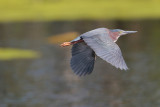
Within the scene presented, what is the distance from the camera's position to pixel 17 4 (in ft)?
62.0

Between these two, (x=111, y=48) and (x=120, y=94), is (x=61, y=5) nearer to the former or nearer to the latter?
(x=120, y=94)

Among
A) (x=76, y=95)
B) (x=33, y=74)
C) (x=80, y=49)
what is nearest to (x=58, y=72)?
(x=33, y=74)

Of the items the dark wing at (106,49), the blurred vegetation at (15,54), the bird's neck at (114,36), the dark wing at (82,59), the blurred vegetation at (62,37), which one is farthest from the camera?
the blurred vegetation at (62,37)

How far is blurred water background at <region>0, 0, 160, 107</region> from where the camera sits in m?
9.52

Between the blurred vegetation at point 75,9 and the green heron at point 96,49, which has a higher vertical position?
the green heron at point 96,49

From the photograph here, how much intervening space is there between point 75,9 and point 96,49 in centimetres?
1437

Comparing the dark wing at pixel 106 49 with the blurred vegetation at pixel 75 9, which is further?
the blurred vegetation at pixel 75 9

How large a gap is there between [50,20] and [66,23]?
0.76 meters

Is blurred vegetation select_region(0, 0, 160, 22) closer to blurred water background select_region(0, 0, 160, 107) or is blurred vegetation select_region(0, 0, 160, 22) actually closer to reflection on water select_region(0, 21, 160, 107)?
blurred water background select_region(0, 0, 160, 107)

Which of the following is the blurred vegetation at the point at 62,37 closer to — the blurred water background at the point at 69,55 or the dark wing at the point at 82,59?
the blurred water background at the point at 69,55

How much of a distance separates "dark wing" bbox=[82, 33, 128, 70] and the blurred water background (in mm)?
4970

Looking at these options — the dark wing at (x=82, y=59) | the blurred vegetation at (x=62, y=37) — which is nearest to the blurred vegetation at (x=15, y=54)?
the blurred vegetation at (x=62, y=37)

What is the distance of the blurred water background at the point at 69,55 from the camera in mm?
9516

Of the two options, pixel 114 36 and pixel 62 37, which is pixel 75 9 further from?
pixel 114 36
